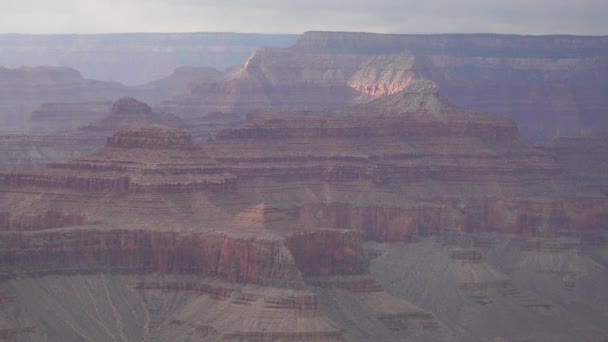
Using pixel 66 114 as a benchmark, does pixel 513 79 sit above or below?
above

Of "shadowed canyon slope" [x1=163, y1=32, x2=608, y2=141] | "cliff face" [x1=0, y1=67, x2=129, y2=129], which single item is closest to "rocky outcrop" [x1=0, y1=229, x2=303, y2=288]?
"shadowed canyon slope" [x1=163, y1=32, x2=608, y2=141]

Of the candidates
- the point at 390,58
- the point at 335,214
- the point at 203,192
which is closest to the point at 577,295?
the point at 335,214

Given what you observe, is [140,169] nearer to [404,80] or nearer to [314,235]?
[314,235]

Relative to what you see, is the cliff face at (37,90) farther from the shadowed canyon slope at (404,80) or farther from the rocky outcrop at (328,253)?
the rocky outcrop at (328,253)

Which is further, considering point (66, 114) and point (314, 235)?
point (66, 114)

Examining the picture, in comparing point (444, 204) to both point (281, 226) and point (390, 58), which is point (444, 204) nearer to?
point (281, 226)

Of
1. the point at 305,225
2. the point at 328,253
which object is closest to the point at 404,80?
the point at 305,225
